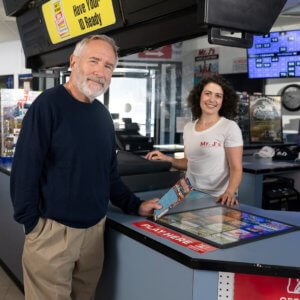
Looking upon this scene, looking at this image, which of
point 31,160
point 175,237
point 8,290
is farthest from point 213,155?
point 8,290

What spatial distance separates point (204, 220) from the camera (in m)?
1.74

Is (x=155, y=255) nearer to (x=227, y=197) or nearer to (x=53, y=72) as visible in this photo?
(x=227, y=197)

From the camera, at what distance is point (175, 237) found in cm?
152

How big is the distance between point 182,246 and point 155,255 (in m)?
0.14

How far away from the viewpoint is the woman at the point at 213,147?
2.39 meters

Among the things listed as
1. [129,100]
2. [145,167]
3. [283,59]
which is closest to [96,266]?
[145,167]

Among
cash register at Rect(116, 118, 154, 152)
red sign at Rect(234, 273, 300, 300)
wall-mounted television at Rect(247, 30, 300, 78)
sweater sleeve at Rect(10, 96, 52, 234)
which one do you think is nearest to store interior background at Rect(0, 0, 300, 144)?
wall-mounted television at Rect(247, 30, 300, 78)

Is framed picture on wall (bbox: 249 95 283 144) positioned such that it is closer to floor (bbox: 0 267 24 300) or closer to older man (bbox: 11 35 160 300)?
floor (bbox: 0 267 24 300)

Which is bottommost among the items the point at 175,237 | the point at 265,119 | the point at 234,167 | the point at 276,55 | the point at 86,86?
the point at 175,237

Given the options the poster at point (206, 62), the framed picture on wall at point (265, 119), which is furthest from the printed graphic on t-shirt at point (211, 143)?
the poster at point (206, 62)

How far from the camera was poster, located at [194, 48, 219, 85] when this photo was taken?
657 cm

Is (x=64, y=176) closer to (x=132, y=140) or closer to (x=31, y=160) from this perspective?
(x=31, y=160)

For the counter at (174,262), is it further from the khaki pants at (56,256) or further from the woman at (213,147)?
the woman at (213,147)

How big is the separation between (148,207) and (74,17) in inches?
45.0
